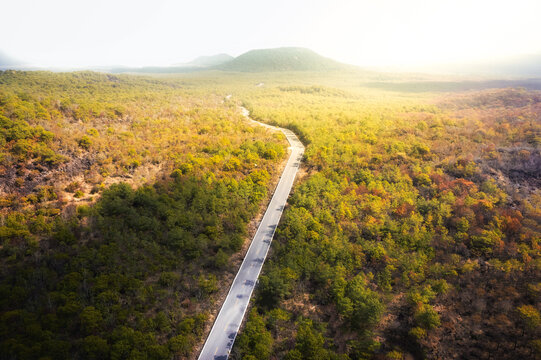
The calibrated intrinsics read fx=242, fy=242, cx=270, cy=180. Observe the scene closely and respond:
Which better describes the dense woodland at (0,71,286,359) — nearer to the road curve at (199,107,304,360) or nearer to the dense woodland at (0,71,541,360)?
the dense woodland at (0,71,541,360)

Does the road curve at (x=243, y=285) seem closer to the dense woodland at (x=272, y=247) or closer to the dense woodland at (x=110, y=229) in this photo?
the dense woodland at (x=272, y=247)

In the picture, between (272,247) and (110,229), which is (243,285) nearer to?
(272,247)

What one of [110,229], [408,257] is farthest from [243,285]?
[408,257]

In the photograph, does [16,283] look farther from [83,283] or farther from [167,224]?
[167,224]

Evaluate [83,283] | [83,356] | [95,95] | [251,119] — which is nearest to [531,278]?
[83,356]

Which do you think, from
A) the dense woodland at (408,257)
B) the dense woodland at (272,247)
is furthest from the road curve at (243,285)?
the dense woodland at (408,257)

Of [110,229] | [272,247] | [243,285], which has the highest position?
[110,229]
